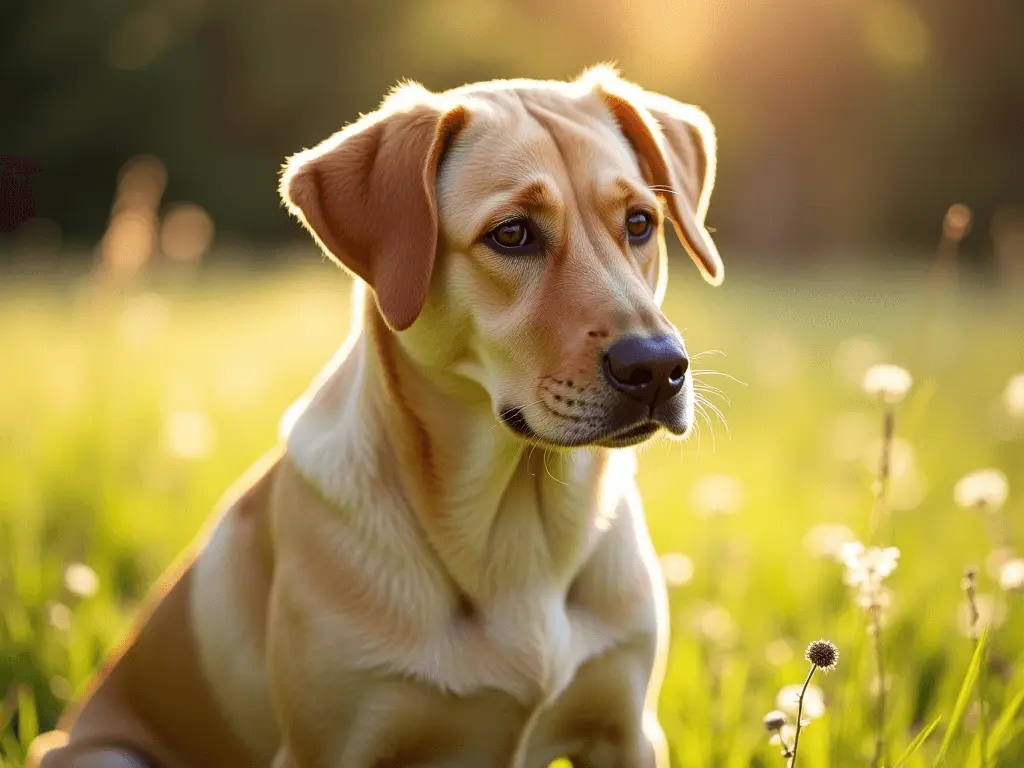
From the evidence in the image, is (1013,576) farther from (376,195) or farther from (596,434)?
(376,195)

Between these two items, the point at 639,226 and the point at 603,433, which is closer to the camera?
the point at 603,433

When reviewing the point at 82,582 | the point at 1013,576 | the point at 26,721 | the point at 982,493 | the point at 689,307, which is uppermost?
the point at 982,493

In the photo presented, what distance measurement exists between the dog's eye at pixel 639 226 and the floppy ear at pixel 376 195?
A: 51 cm

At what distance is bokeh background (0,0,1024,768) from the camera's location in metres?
3.73

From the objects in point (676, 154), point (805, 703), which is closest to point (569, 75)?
point (676, 154)

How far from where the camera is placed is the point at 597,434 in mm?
2494

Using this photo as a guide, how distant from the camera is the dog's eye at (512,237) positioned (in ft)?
8.75

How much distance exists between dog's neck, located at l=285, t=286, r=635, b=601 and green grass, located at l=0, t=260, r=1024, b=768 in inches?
17.5

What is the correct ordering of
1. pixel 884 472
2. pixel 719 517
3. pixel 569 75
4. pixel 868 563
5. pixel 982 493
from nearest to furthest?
pixel 868 563 < pixel 884 472 < pixel 982 493 < pixel 719 517 < pixel 569 75

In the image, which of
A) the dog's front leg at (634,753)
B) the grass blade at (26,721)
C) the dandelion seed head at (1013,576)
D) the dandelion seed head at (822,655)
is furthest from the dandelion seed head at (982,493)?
the grass blade at (26,721)

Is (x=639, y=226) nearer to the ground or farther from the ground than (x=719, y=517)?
farther from the ground

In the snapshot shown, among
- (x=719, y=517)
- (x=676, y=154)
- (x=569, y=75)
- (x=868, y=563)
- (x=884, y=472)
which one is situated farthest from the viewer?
(x=569, y=75)

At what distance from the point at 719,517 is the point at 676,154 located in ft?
7.06

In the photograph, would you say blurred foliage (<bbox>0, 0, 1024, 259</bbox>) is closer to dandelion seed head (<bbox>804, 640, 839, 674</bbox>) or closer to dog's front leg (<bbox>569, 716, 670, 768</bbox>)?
dog's front leg (<bbox>569, 716, 670, 768</bbox>)
